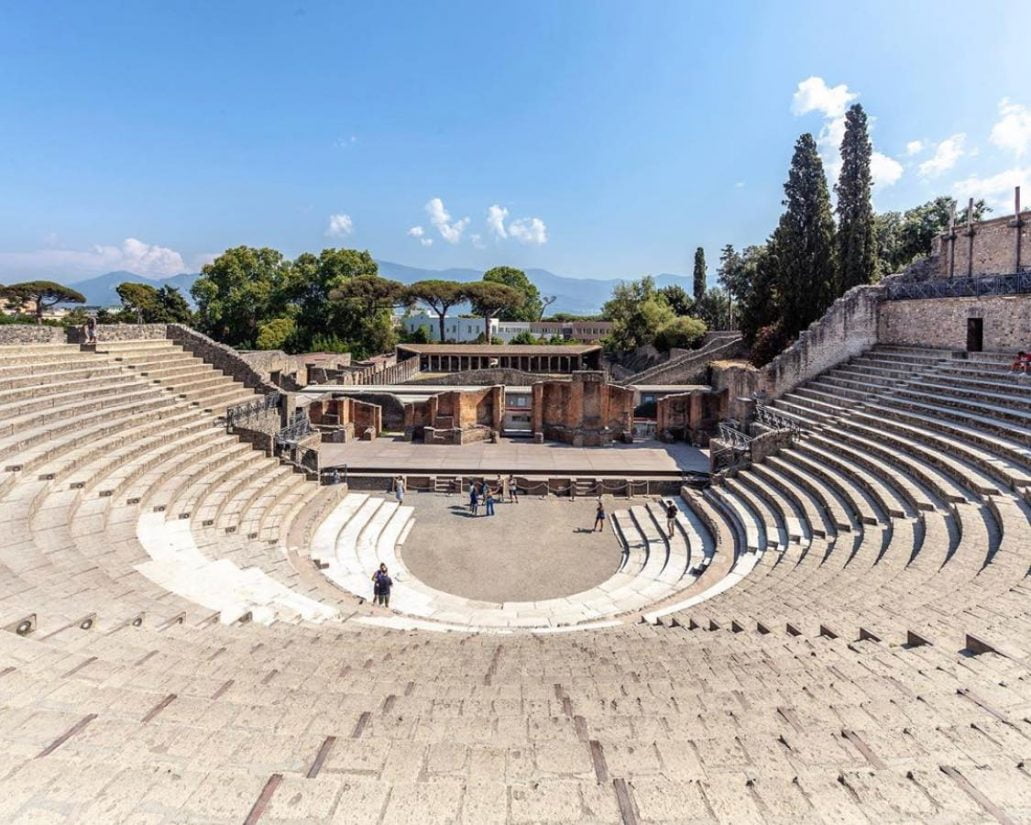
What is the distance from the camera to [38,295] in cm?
5584

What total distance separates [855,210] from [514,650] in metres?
29.1

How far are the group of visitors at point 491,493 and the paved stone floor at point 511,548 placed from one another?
0.24 m

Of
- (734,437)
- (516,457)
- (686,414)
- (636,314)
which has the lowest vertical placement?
(516,457)

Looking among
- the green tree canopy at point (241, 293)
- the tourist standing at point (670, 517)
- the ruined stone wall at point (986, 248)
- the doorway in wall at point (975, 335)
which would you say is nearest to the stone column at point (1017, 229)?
the ruined stone wall at point (986, 248)

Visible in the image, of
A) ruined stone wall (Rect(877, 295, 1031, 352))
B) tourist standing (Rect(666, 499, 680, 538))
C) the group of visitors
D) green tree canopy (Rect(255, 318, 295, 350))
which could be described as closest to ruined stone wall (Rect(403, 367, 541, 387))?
the group of visitors

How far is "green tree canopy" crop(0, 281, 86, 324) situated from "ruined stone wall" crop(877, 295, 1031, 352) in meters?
65.0

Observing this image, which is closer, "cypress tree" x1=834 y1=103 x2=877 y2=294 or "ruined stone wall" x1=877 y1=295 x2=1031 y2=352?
"ruined stone wall" x1=877 y1=295 x2=1031 y2=352

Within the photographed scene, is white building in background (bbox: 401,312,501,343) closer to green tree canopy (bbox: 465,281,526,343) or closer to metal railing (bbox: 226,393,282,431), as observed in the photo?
green tree canopy (bbox: 465,281,526,343)

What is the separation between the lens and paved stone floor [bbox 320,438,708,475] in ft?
66.1

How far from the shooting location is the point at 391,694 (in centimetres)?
526

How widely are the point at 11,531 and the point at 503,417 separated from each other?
19709mm

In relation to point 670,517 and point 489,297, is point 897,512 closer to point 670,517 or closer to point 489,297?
point 670,517

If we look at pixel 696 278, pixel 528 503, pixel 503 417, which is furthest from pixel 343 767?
pixel 696 278

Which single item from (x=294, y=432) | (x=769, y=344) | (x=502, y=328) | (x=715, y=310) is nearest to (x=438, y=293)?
(x=502, y=328)
